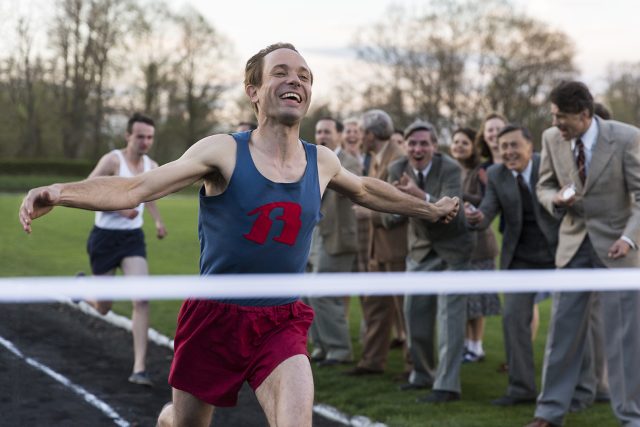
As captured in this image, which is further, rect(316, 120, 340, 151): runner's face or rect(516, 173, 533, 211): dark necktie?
rect(316, 120, 340, 151): runner's face

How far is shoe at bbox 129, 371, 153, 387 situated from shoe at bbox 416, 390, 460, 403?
239 centimetres

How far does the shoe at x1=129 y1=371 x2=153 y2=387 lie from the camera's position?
831cm

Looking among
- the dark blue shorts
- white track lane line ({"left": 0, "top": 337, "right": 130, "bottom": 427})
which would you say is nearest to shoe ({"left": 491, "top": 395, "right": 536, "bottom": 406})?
white track lane line ({"left": 0, "top": 337, "right": 130, "bottom": 427})

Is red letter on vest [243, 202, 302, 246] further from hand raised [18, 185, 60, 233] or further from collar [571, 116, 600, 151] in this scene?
collar [571, 116, 600, 151]

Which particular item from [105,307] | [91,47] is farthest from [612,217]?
[91,47]

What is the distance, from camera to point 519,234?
7855 mm

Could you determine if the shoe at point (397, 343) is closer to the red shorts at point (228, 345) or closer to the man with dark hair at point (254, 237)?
the man with dark hair at point (254, 237)

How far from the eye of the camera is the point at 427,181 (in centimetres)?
816

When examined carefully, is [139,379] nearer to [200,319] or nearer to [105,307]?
[105,307]

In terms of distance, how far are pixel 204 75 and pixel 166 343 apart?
55.8 m

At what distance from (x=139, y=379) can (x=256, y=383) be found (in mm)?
4394

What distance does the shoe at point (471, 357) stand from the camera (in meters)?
9.76

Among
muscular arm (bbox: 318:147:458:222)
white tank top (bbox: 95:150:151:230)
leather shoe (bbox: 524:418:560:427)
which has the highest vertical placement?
muscular arm (bbox: 318:147:458:222)

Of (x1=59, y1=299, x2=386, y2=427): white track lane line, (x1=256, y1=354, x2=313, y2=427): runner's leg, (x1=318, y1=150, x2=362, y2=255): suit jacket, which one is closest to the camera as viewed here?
(x1=256, y1=354, x2=313, y2=427): runner's leg
